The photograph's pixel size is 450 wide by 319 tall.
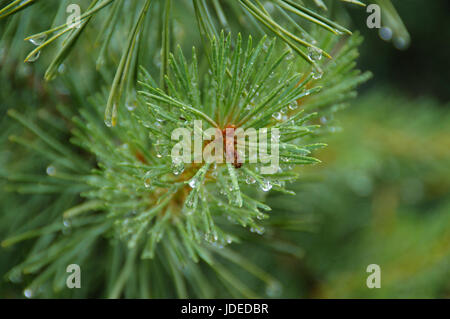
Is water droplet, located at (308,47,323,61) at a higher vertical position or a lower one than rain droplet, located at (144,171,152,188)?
A: higher

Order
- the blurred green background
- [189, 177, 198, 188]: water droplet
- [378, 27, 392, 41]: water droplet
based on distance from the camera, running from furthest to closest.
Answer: the blurred green background → [378, 27, 392, 41]: water droplet → [189, 177, 198, 188]: water droplet

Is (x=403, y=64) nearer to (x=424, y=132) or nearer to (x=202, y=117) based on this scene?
(x=424, y=132)

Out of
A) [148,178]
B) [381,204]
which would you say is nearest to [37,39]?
[148,178]

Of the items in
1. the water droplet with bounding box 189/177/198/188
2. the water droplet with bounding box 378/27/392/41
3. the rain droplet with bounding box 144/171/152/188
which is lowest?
the water droplet with bounding box 189/177/198/188

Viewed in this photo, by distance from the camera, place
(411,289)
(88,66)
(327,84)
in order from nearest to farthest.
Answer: (327,84)
(88,66)
(411,289)

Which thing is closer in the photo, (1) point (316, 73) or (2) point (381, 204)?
(1) point (316, 73)

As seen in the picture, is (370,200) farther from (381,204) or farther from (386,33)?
(386,33)

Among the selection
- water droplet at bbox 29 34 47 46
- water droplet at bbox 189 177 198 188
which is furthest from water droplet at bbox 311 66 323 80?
water droplet at bbox 29 34 47 46

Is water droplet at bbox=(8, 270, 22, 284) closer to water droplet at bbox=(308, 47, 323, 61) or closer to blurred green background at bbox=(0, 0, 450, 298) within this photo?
blurred green background at bbox=(0, 0, 450, 298)

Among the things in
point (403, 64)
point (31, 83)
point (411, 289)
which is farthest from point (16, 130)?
point (403, 64)

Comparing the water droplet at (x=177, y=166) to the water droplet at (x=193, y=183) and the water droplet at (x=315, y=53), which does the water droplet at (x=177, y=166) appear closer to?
the water droplet at (x=193, y=183)

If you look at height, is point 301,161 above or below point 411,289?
above
